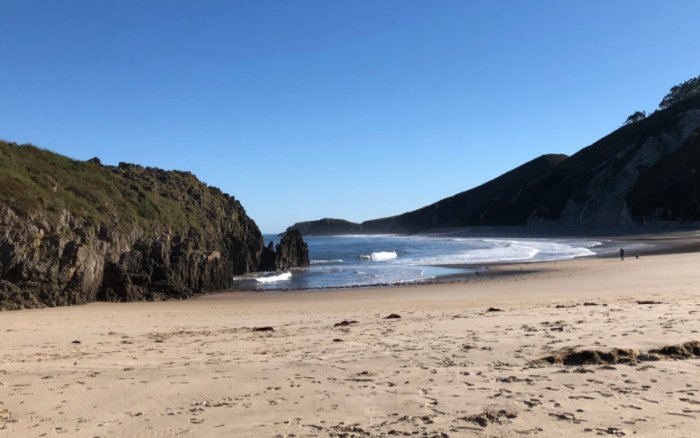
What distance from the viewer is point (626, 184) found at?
82000mm

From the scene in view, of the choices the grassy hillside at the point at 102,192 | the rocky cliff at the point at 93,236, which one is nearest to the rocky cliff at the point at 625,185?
the grassy hillside at the point at 102,192

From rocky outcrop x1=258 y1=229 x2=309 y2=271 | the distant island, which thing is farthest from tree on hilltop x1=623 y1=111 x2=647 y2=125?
rocky outcrop x1=258 y1=229 x2=309 y2=271

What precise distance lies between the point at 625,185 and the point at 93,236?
81687 millimetres

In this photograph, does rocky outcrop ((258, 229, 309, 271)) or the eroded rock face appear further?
rocky outcrop ((258, 229, 309, 271))

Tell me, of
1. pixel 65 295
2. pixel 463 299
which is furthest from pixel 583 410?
pixel 65 295

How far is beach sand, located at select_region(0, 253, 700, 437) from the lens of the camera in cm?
474

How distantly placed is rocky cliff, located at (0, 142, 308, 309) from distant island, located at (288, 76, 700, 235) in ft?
197

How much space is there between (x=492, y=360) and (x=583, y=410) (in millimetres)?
2118

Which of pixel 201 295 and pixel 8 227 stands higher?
pixel 8 227

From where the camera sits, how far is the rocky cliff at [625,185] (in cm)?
6769

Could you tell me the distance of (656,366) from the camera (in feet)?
20.5

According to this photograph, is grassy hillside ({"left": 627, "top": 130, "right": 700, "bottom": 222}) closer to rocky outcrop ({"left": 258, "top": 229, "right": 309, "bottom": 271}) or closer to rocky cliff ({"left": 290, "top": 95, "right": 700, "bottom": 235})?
rocky cliff ({"left": 290, "top": 95, "right": 700, "bottom": 235})

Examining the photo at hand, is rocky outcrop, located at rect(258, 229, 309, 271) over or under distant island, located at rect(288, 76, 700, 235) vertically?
under

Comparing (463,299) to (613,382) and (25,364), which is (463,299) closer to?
(613,382)
